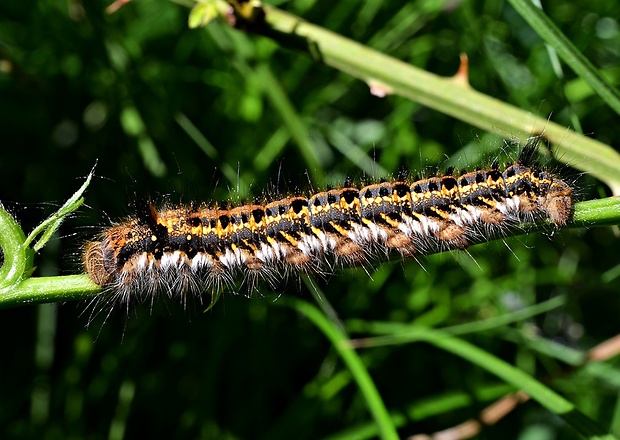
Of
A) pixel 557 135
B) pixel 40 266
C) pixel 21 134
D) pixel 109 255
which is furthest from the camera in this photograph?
pixel 21 134

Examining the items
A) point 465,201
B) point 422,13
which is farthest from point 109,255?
point 422,13

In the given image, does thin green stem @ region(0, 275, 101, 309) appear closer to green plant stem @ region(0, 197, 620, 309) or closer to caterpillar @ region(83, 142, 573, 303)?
green plant stem @ region(0, 197, 620, 309)

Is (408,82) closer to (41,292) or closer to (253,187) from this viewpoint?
(253,187)

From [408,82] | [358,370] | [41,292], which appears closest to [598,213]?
[408,82]

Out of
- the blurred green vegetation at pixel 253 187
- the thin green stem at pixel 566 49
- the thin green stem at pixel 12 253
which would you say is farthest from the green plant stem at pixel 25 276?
the blurred green vegetation at pixel 253 187

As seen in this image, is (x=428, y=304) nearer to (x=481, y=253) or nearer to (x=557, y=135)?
(x=481, y=253)

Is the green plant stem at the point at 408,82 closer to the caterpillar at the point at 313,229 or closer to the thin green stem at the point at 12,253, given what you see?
the caterpillar at the point at 313,229
